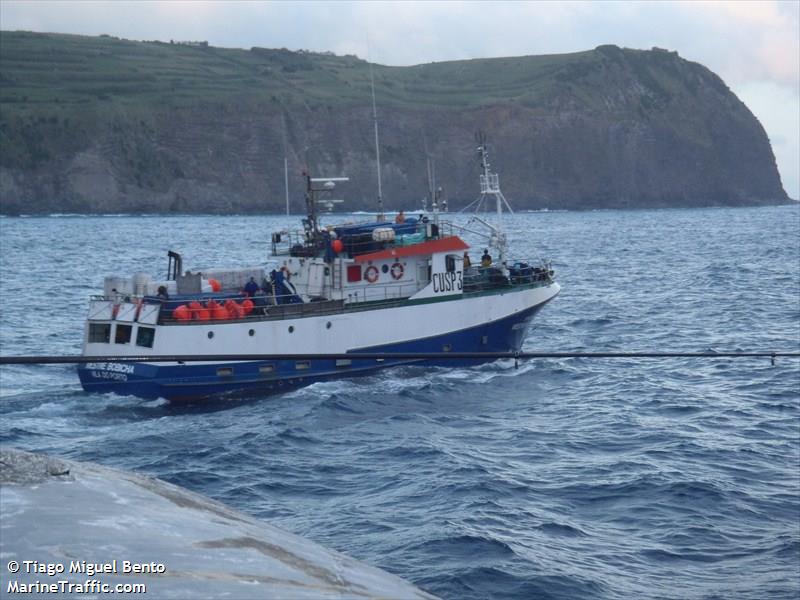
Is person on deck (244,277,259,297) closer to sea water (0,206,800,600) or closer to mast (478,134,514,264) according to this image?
sea water (0,206,800,600)

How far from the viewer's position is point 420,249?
1275 inches

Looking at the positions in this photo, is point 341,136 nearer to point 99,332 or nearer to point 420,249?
point 420,249

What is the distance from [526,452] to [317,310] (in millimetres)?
10439

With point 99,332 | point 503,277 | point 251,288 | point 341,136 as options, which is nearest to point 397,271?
point 503,277

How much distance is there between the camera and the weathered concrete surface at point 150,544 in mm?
4926

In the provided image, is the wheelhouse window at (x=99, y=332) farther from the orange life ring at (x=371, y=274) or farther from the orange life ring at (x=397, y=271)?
the orange life ring at (x=397, y=271)

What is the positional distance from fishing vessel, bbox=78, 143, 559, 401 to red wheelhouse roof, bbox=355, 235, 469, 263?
3cm

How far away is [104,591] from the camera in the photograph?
479cm

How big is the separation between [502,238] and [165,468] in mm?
15869

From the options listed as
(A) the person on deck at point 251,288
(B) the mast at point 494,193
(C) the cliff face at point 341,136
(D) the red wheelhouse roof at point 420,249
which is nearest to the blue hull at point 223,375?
(A) the person on deck at point 251,288

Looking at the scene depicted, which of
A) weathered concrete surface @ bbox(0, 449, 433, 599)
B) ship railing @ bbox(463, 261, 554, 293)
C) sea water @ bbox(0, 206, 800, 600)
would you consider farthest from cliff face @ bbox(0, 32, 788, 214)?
weathered concrete surface @ bbox(0, 449, 433, 599)

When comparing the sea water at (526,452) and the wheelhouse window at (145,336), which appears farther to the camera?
the wheelhouse window at (145,336)

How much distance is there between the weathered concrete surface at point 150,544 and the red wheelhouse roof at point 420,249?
25.8 m

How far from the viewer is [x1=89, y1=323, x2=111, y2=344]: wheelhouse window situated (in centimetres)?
2970
